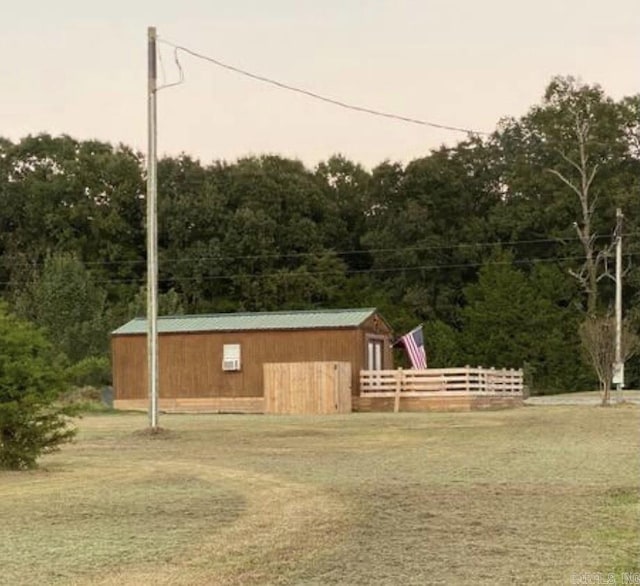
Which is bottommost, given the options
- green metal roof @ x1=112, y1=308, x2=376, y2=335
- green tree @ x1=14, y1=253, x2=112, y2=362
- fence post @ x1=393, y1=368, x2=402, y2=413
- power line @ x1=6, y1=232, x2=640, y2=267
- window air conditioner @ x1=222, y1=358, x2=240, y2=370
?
fence post @ x1=393, y1=368, x2=402, y2=413

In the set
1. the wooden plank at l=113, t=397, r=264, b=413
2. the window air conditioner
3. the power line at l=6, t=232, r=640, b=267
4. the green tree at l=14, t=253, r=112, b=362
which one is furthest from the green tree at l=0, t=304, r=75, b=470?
the power line at l=6, t=232, r=640, b=267

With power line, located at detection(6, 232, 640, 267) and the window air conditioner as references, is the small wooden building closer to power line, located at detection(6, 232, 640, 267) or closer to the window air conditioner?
the window air conditioner

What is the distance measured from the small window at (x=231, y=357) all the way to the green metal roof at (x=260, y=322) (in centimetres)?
54

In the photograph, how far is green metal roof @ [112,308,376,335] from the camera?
3262 centimetres

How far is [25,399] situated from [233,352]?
66.7 feet

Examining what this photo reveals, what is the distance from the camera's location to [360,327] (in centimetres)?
3222

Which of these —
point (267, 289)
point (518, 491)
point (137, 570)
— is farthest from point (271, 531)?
point (267, 289)

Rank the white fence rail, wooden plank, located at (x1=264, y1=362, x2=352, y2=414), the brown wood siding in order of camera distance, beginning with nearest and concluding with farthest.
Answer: wooden plank, located at (x1=264, y1=362, x2=352, y2=414)
the white fence rail
the brown wood siding

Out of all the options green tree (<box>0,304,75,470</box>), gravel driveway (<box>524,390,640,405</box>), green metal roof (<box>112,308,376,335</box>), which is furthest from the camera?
gravel driveway (<box>524,390,640,405</box>)

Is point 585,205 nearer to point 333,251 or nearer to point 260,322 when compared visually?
point 333,251

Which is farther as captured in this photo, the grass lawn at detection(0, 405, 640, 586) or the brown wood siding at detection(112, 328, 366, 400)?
the brown wood siding at detection(112, 328, 366, 400)

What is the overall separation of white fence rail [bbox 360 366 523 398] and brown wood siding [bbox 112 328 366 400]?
594 millimetres

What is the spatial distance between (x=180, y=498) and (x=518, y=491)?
10.5 ft

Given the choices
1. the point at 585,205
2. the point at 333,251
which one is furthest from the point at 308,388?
the point at 333,251
